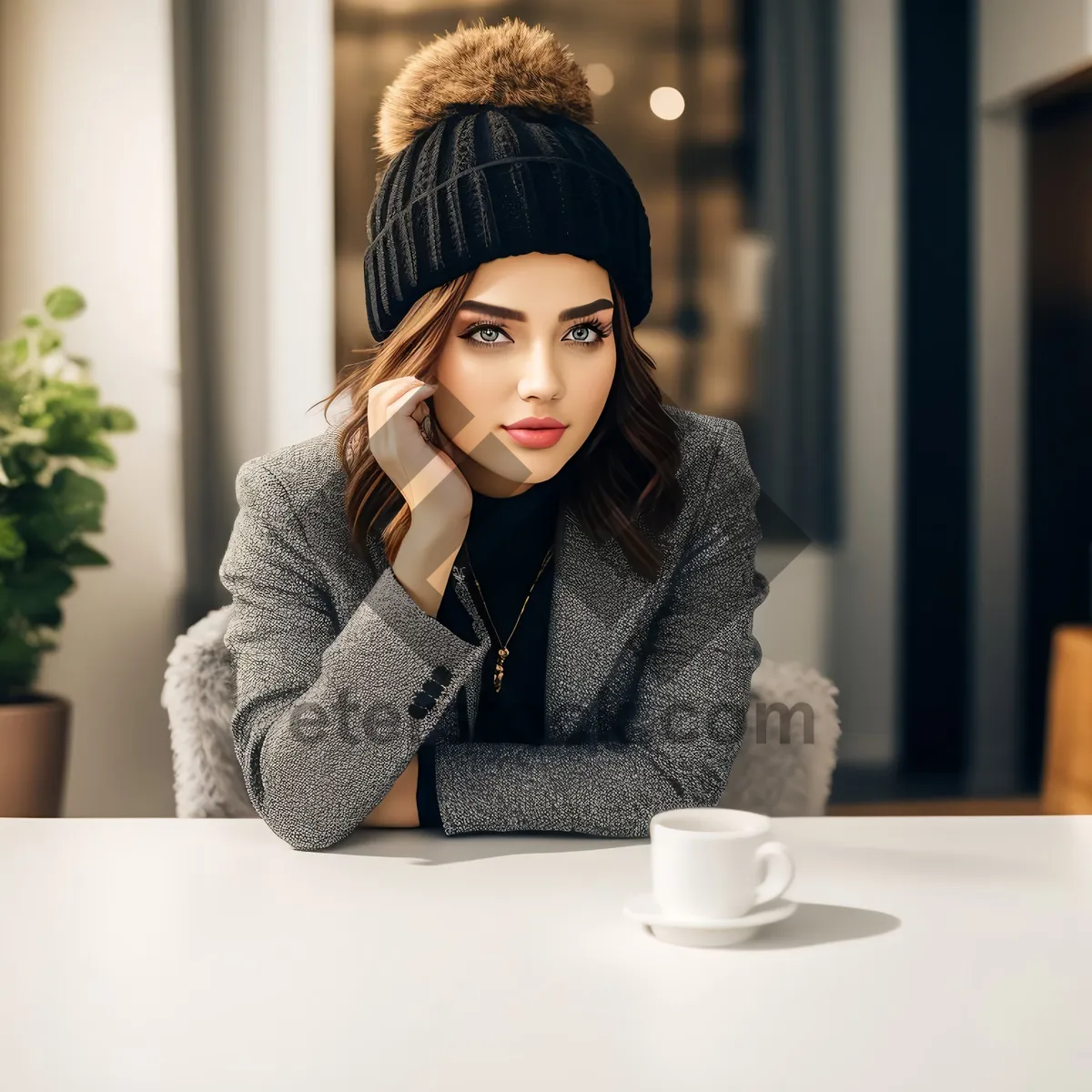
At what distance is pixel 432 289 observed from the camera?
41.7 inches

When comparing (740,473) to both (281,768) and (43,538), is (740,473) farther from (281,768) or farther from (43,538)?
(43,538)

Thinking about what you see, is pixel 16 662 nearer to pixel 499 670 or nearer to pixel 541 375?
pixel 499 670

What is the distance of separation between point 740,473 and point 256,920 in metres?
0.72

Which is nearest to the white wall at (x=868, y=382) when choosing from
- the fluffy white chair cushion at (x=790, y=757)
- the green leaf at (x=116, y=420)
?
the green leaf at (x=116, y=420)

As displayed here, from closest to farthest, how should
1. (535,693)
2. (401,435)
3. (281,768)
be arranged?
1. (281,768)
2. (401,435)
3. (535,693)

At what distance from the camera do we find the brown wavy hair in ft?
3.64

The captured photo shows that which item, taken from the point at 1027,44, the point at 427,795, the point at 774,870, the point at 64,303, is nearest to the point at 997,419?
the point at 1027,44

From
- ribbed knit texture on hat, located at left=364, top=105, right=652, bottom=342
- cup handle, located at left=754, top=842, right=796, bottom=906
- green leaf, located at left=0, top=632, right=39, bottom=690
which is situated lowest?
green leaf, located at left=0, top=632, right=39, bottom=690

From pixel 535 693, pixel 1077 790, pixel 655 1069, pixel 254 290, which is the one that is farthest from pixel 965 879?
pixel 254 290

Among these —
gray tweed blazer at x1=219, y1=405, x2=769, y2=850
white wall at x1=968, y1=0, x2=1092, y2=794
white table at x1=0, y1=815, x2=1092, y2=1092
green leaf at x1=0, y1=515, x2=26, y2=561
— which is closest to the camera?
white table at x1=0, y1=815, x2=1092, y2=1092

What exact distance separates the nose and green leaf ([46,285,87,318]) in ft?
5.09

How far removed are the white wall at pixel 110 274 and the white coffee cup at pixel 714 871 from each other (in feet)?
6.87

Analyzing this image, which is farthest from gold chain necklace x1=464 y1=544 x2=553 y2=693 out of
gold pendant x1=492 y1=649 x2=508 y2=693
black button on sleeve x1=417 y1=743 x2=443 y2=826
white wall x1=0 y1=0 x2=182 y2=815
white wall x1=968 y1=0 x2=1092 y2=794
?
white wall x1=968 y1=0 x2=1092 y2=794

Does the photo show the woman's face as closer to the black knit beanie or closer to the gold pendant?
the black knit beanie
